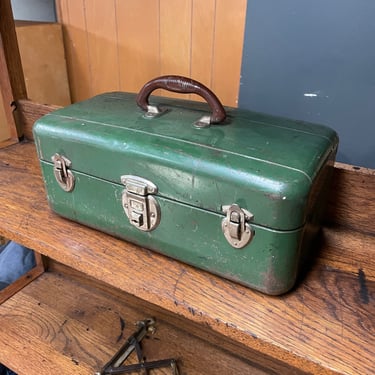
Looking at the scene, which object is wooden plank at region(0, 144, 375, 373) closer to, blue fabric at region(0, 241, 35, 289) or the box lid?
the box lid

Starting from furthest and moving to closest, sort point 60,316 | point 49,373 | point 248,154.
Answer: point 60,316, point 49,373, point 248,154

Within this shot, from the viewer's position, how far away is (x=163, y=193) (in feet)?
1.52

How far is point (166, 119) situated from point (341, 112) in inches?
19.9

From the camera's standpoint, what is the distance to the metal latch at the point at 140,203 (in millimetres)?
472

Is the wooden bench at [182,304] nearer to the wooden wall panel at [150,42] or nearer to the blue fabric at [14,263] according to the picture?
the blue fabric at [14,263]

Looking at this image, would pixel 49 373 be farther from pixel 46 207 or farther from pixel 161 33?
pixel 161 33

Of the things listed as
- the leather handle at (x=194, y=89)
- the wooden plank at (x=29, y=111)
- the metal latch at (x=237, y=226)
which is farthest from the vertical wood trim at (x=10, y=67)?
the metal latch at (x=237, y=226)

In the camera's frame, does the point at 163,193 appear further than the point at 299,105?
No

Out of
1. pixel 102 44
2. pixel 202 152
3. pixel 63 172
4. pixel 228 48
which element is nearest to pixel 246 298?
pixel 202 152

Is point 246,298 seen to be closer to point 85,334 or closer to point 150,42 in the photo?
point 85,334

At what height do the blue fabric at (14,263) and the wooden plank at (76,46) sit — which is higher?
the wooden plank at (76,46)

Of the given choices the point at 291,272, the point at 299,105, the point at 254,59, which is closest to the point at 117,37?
the point at 254,59

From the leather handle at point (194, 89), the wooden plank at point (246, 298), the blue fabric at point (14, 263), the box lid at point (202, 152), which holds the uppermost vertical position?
the leather handle at point (194, 89)

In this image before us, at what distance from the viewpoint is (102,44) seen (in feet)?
4.19
